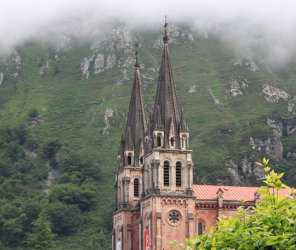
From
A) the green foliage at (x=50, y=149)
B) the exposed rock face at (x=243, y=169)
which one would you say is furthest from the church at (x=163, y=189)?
the green foliage at (x=50, y=149)

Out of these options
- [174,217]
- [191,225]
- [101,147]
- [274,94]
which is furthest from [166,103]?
[274,94]

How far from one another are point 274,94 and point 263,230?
17330 centimetres

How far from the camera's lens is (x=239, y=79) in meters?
198

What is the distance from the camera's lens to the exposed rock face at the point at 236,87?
191625 mm

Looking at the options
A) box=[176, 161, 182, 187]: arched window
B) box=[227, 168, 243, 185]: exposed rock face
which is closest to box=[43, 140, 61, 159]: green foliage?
box=[227, 168, 243, 185]: exposed rock face

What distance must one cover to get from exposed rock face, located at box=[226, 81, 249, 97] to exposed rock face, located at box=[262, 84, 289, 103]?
5717 mm

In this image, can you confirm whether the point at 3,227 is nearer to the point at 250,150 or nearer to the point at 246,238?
the point at 250,150

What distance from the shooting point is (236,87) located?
194 meters

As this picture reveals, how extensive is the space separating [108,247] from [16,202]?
33.2m

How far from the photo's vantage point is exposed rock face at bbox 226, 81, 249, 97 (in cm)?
19162

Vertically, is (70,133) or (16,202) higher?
(70,133)

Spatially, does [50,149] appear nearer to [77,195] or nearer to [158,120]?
[77,195]

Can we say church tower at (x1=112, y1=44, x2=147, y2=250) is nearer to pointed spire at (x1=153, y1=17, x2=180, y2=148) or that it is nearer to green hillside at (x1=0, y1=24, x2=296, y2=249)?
pointed spire at (x1=153, y1=17, x2=180, y2=148)

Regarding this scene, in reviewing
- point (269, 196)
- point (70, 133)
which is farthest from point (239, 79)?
point (269, 196)
